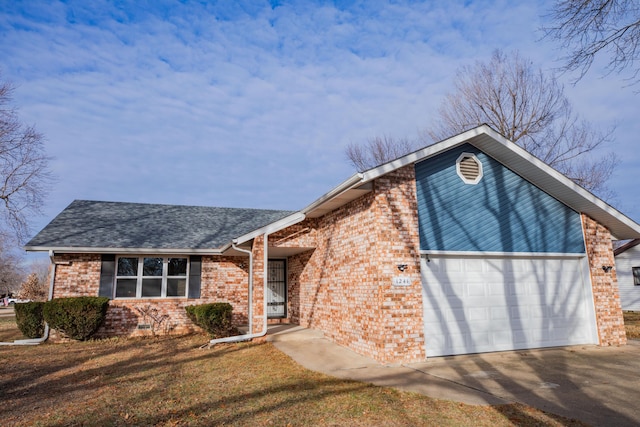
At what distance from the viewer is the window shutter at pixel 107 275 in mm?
12961

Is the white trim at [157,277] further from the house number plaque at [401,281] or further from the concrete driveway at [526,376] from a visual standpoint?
the house number plaque at [401,281]

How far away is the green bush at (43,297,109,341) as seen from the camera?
11539 millimetres

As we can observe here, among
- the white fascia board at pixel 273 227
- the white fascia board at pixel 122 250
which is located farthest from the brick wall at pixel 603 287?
the white fascia board at pixel 122 250

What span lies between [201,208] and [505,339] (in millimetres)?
14072

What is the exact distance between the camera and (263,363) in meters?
8.45

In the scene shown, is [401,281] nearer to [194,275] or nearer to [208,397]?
[208,397]

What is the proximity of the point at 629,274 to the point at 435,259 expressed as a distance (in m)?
23.8

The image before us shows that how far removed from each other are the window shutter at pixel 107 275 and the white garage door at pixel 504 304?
10041 mm

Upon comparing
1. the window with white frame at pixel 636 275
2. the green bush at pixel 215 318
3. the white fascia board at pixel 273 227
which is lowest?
the green bush at pixel 215 318

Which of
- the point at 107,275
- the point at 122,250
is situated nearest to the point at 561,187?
the point at 122,250

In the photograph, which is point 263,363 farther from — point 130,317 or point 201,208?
point 201,208

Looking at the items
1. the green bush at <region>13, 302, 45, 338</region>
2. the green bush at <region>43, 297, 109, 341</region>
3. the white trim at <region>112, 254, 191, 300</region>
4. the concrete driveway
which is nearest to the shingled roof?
the white trim at <region>112, 254, 191, 300</region>

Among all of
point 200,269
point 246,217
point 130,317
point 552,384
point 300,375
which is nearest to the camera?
point 552,384

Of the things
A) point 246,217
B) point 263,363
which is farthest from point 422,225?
point 246,217
